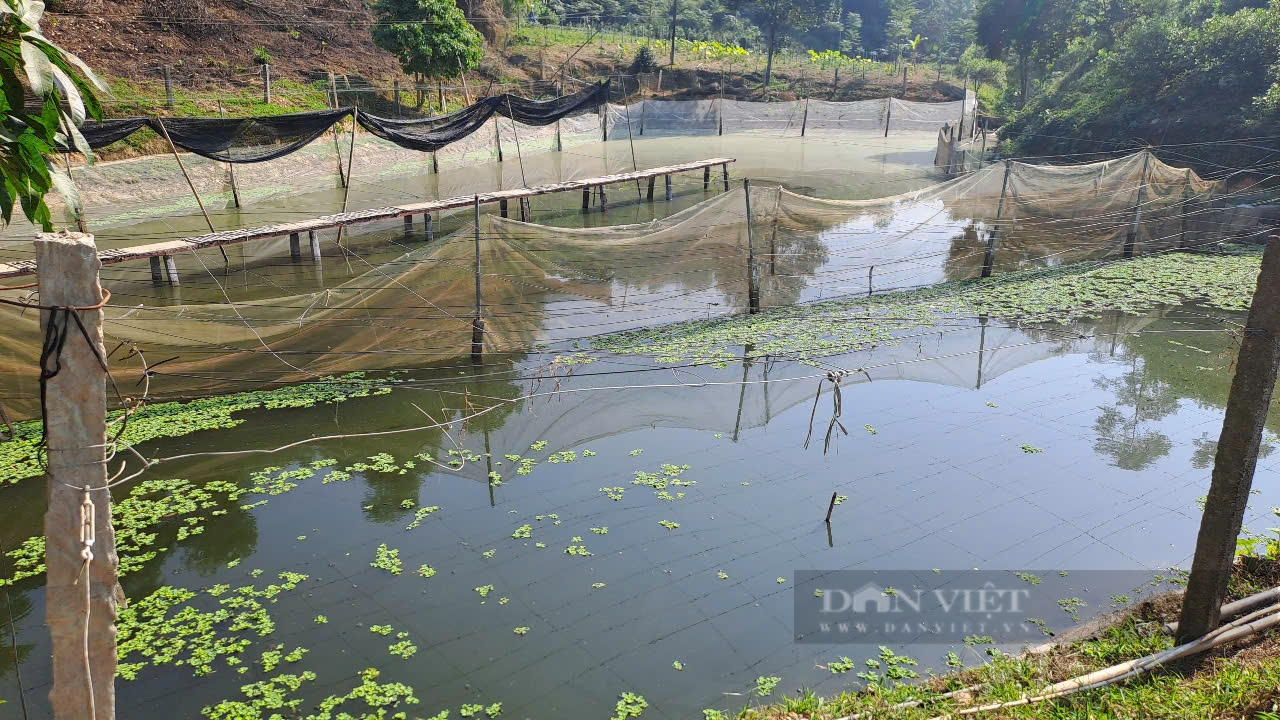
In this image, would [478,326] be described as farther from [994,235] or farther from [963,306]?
[994,235]

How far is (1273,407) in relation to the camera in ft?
22.9

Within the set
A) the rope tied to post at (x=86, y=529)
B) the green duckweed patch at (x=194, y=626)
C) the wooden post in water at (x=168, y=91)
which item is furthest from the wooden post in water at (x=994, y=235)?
the wooden post in water at (x=168, y=91)

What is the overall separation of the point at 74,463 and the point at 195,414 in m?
4.50

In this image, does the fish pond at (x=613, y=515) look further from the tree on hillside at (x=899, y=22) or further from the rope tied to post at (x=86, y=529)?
the tree on hillside at (x=899, y=22)

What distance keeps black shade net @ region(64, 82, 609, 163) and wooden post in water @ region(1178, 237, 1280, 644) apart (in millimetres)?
9101

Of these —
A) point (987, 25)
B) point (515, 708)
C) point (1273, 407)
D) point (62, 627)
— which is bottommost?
point (515, 708)

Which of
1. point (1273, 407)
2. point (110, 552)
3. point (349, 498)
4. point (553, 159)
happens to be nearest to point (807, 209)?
point (1273, 407)

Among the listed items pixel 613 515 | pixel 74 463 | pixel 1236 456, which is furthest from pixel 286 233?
pixel 1236 456

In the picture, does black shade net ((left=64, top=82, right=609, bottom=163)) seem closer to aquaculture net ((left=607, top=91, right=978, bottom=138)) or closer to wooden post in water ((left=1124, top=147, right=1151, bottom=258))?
wooden post in water ((left=1124, top=147, right=1151, bottom=258))

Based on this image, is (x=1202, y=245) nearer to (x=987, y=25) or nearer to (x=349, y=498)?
(x=349, y=498)

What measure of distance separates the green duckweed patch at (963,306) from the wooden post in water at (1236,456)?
423 centimetres

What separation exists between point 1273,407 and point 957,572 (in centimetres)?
404

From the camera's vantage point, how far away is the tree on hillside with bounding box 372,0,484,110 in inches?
735

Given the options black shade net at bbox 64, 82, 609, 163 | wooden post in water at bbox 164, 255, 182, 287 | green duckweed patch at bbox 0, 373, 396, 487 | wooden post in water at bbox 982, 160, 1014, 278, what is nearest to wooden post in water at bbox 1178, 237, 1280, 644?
green duckweed patch at bbox 0, 373, 396, 487
